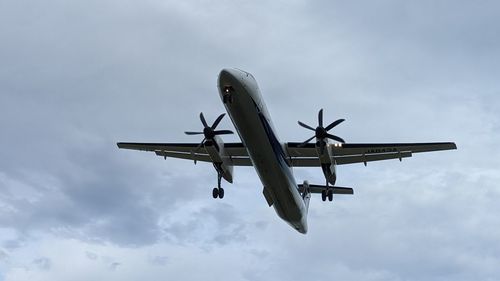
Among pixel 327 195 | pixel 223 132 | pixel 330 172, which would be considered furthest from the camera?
pixel 327 195

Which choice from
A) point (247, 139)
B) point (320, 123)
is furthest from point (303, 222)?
point (247, 139)

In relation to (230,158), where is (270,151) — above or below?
below

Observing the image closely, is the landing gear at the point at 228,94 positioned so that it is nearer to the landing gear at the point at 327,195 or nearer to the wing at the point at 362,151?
the wing at the point at 362,151

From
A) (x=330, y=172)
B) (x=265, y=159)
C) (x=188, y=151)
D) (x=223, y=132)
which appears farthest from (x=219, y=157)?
(x=330, y=172)

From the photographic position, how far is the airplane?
30.0 meters

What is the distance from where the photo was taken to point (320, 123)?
3512cm

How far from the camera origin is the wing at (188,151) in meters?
38.8

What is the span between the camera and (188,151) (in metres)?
40.7

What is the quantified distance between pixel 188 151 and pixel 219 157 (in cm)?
382

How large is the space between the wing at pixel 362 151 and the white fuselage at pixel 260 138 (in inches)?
64.8

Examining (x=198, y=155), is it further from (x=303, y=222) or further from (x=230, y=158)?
(x=303, y=222)

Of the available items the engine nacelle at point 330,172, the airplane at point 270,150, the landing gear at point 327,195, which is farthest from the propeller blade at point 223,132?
the landing gear at point 327,195

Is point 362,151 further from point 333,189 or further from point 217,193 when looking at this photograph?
point 217,193

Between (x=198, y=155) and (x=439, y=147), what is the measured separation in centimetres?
1663
